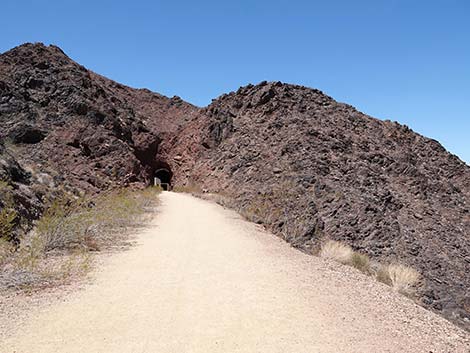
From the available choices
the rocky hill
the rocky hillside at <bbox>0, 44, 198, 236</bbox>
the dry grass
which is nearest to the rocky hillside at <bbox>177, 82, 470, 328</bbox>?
the rocky hill

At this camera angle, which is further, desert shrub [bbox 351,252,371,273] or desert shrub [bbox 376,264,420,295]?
desert shrub [bbox 351,252,371,273]

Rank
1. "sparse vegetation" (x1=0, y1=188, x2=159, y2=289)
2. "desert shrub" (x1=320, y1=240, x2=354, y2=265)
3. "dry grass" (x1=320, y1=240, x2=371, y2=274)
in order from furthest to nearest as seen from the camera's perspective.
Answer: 1. "desert shrub" (x1=320, y1=240, x2=354, y2=265)
2. "dry grass" (x1=320, y1=240, x2=371, y2=274)
3. "sparse vegetation" (x1=0, y1=188, x2=159, y2=289)

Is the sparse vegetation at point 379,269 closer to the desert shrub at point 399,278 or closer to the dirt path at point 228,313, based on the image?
the desert shrub at point 399,278

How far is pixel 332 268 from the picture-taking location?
882 centimetres

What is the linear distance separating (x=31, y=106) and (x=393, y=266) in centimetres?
2297

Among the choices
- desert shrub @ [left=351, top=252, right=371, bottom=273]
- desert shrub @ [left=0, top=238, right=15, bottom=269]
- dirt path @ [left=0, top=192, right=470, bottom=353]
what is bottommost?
desert shrub @ [left=0, top=238, right=15, bottom=269]

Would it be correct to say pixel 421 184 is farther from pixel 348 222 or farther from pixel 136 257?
pixel 136 257

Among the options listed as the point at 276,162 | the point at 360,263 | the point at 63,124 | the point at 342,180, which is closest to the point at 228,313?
the point at 360,263

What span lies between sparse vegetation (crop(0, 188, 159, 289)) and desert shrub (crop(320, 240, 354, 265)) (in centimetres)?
503

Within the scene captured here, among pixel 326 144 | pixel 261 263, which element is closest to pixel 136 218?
pixel 261 263

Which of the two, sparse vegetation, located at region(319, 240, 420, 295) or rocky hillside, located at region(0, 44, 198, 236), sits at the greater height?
rocky hillside, located at region(0, 44, 198, 236)

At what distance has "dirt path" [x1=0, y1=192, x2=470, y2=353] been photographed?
4.51m

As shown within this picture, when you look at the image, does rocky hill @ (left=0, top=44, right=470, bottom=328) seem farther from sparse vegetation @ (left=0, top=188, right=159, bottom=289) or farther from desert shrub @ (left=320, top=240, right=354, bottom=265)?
sparse vegetation @ (left=0, top=188, right=159, bottom=289)

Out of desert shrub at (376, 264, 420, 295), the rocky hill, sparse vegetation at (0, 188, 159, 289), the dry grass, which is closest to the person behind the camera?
sparse vegetation at (0, 188, 159, 289)
